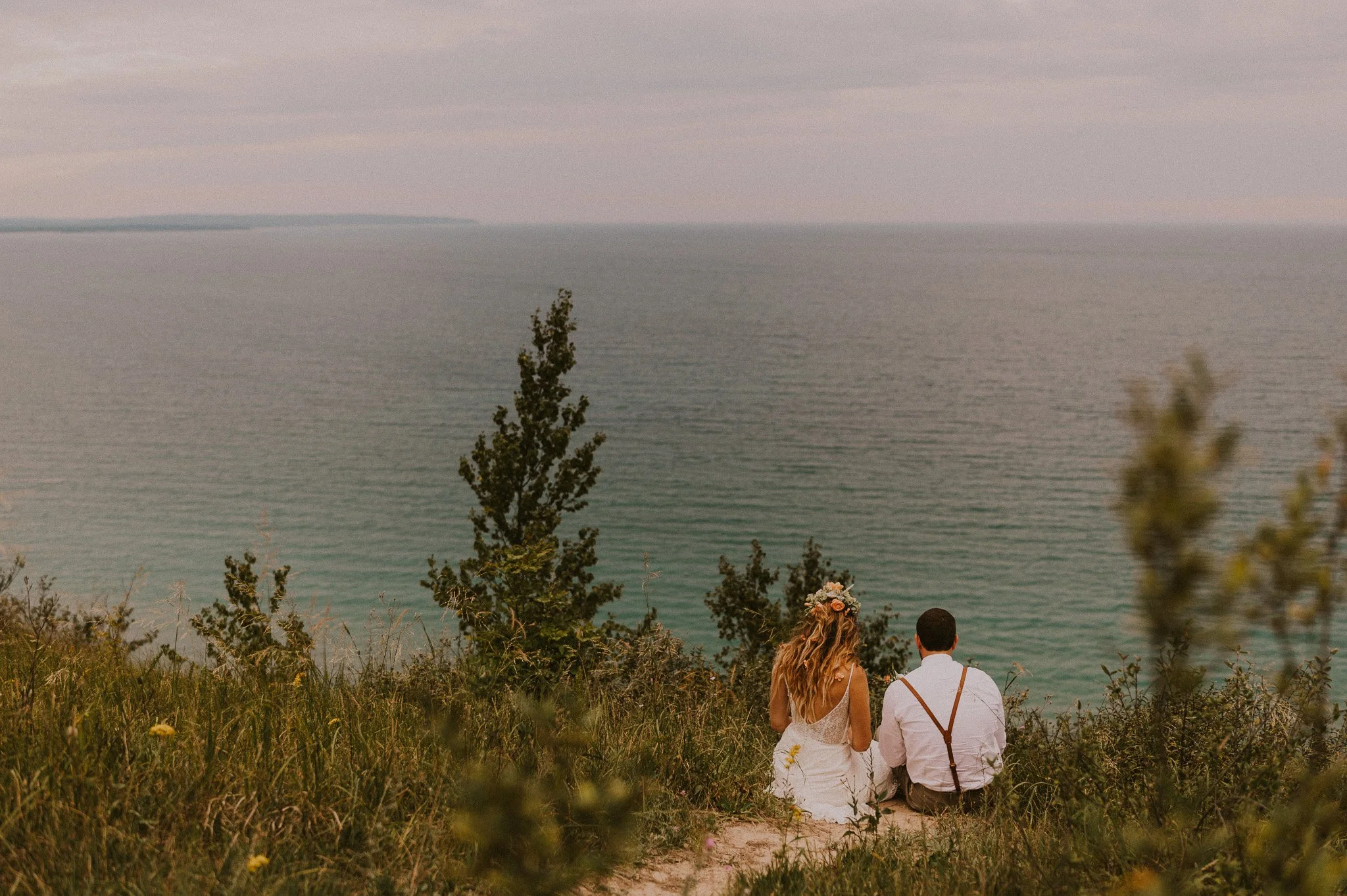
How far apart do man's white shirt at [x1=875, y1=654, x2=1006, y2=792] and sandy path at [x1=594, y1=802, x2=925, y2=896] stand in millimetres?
434

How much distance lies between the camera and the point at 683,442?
172 ft

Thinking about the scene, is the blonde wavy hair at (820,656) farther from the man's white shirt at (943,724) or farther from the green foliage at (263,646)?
the green foliage at (263,646)

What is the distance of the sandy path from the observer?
4.23 meters

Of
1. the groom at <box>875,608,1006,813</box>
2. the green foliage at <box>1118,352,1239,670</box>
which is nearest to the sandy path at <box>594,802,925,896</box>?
the groom at <box>875,608,1006,813</box>

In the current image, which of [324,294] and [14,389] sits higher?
[324,294]

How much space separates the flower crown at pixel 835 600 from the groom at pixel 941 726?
46 centimetres

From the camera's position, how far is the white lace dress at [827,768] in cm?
596

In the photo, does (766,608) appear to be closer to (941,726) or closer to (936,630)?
(936,630)

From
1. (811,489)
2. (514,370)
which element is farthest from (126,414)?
(811,489)

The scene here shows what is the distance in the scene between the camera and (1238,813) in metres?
3.69

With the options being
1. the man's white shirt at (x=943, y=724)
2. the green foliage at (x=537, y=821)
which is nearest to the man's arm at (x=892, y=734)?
the man's white shirt at (x=943, y=724)

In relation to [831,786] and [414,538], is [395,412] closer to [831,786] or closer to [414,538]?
[414,538]

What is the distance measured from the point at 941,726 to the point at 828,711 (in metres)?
Answer: 0.72

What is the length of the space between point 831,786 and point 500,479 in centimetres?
958
